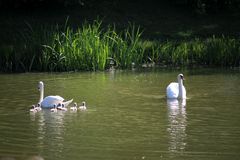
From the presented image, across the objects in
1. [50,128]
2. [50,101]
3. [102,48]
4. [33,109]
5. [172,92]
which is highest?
[102,48]

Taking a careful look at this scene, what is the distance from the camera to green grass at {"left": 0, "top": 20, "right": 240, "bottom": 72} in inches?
1014

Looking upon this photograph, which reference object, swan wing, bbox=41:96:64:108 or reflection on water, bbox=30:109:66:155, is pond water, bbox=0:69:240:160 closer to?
reflection on water, bbox=30:109:66:155

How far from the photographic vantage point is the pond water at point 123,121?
41.7 feet

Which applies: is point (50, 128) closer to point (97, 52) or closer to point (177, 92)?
point (177, 92)

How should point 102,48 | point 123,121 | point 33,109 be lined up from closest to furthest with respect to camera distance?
point 123,121, point 33,109, point 102,48

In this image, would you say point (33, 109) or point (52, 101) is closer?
point (33, 109)

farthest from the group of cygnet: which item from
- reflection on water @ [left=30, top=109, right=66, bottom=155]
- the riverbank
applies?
the riverbank

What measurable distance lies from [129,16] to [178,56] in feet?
24.5

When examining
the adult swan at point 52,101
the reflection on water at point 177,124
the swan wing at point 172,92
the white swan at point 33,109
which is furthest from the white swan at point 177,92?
the white swan at point 33,109

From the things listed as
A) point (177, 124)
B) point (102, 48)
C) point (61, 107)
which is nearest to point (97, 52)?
point (102, 48)

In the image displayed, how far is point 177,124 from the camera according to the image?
15070 mm

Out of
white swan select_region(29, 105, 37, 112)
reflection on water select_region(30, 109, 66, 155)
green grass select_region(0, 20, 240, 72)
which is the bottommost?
reflection on water select_region(30, 109, 66, 155)

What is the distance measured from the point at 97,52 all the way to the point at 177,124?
10.8 metres

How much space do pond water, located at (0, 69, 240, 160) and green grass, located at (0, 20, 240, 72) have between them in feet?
8.21
